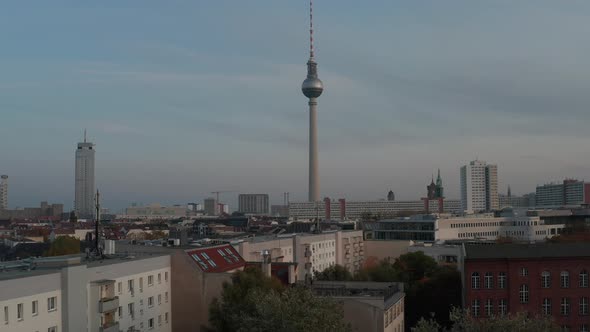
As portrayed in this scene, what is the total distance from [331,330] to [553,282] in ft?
75.1

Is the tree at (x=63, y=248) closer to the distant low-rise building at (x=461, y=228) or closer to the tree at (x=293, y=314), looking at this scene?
the tree at (x=293, y=314)

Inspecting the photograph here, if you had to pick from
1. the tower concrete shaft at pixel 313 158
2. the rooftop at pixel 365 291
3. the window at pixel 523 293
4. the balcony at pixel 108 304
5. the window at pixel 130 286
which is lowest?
the window at pixel 523 293

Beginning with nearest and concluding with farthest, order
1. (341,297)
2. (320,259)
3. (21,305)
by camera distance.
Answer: (21,305) < (341,297) < (320,259)

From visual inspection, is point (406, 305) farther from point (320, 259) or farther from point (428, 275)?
point (320, 259)

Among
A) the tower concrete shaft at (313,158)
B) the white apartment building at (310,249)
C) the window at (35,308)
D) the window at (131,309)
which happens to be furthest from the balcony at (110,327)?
the tower concrete shaft at (313,158)

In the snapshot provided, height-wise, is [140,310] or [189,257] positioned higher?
[189,257]

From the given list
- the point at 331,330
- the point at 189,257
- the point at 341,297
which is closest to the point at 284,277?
the point at 189,257

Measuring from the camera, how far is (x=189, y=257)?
1420 inches

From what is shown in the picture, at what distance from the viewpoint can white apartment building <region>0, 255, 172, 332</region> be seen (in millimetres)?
23594

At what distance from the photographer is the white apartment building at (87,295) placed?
23594 millimetres

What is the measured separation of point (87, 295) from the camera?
89.8 ft

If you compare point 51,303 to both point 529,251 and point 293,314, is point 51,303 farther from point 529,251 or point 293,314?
point 529,251

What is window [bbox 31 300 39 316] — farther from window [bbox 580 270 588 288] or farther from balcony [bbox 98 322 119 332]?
window [bbox 580 270 588 288]

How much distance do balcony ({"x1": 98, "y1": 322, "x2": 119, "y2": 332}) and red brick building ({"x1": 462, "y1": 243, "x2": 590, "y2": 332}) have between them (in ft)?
74.1
